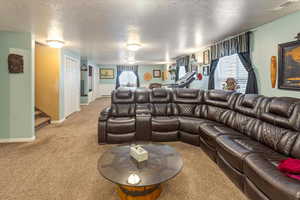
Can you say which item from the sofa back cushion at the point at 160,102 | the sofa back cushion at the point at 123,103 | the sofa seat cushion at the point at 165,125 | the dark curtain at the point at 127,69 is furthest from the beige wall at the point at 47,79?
the dark curtain at the point at 127,69

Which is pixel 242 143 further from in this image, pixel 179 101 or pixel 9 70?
pixel 9 70

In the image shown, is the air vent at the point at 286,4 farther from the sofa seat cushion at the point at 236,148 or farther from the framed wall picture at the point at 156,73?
the framed wall picture at the point at 156,73

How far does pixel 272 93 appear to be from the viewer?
3104mm

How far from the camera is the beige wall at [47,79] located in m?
5.02

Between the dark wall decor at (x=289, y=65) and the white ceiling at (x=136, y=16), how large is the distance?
1.77ft

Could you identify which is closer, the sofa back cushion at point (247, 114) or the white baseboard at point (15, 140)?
the sofa back cushion at point (247, 114)

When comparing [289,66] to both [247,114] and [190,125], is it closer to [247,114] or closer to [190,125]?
[247,114]

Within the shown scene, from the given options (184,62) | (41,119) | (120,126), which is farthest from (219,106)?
(41,119)

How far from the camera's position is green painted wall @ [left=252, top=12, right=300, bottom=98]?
2660 millimetres

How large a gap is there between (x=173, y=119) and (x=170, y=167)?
1887mm

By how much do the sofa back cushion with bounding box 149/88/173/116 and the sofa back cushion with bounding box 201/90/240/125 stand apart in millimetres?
872

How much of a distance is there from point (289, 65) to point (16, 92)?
5.38m

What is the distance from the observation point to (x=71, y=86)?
20.6 feet

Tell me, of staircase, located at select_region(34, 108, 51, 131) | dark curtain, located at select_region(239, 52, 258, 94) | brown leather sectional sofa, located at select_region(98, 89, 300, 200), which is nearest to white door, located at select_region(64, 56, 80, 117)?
staircase, located at select_region(34, 108, 51, 131)
